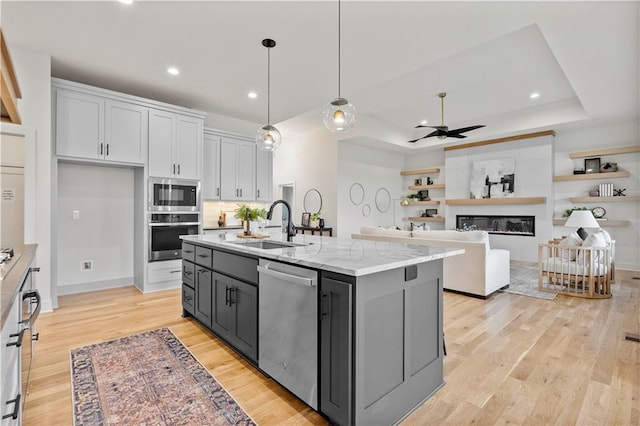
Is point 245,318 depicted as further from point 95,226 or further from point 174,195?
point 95,226

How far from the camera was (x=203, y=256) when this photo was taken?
293 centimetres

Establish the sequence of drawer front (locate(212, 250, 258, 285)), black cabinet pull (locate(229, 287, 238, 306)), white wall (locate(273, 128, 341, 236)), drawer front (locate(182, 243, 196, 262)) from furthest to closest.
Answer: white wall (locate(273, 128, 341, 236)), drawer front (locate(182, 243, 196, 262)), black cabinet pull (locate(229, 287, 238, 306)), drawer front (locate(212, 250, 258, 285))

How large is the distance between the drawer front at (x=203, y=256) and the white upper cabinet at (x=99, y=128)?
2.29 m

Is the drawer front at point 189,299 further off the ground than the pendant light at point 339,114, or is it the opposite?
the pendant light at point 339,114

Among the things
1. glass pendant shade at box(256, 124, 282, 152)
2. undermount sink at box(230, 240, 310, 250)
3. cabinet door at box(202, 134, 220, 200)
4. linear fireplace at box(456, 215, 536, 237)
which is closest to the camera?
undermount sink at box(230, 240, 310, 250)

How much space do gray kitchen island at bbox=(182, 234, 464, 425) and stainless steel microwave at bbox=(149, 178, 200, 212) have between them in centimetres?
287

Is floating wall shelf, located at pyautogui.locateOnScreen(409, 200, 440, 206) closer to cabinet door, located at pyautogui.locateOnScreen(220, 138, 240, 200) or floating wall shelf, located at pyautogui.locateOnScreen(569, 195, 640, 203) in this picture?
floating wall shelf, located at pyautogui.locateOnScreen(569, 195, 640, 203)

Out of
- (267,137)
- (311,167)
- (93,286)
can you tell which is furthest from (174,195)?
(311,167)

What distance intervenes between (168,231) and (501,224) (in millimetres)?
7159

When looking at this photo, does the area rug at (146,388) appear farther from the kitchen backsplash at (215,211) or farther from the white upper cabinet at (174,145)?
the kitchen backsplash at (215,211)

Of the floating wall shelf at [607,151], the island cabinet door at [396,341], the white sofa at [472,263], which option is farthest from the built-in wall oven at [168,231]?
the floating wall shelf at [607,151]

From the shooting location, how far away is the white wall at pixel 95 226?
4.30m

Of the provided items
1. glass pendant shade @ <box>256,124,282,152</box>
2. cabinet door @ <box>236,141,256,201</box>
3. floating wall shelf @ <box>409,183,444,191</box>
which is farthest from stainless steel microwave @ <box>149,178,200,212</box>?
floating wall shelf @ <box>409,183,444,191</box>

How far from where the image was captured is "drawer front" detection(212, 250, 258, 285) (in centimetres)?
222
